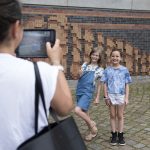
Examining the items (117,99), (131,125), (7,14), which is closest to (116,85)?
(117,99)

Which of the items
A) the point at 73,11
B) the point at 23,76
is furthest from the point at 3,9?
the point at 73,11

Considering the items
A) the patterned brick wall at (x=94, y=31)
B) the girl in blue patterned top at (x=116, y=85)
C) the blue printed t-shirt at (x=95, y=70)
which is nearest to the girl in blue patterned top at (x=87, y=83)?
the blue printed t-shirt at (x=95, y=70)

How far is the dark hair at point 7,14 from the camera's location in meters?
1.82

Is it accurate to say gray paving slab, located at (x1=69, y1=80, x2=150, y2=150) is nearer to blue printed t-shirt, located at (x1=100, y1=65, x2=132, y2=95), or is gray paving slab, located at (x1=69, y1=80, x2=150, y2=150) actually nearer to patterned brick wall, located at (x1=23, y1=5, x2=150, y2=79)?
blue printed t-shirt, located at (x1=100, y1=65, x2=132, y2=95)

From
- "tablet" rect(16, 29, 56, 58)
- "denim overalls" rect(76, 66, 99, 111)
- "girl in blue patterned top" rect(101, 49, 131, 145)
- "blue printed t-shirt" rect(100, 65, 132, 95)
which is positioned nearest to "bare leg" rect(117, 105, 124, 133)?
"girl in blue patterned top" rect(101, 49, 131, 145)

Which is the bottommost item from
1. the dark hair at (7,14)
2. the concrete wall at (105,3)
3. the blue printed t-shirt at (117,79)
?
the blue printed t-shirt at (117,79)

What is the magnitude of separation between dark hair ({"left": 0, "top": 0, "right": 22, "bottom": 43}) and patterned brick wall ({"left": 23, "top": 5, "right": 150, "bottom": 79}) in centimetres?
937

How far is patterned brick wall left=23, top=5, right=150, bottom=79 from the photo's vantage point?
38.1 feet

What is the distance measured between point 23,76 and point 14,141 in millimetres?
314

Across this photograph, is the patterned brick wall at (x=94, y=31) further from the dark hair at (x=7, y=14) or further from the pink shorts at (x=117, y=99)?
the dark hair at (x=7, y=14)

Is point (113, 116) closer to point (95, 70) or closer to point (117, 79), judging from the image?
point (117, 79)

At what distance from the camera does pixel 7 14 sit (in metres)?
1.82

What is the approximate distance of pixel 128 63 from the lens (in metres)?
12.9

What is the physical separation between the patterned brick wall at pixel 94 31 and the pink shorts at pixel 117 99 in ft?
19.2
